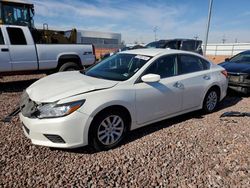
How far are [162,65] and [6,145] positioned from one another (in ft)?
9.58

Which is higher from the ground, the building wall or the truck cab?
the truck cab

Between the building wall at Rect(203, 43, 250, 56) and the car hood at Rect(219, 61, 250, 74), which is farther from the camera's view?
the building wall at Rect(203, 43, 250, 56)

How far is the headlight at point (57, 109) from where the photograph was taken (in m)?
3.10

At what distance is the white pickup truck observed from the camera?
6879mm

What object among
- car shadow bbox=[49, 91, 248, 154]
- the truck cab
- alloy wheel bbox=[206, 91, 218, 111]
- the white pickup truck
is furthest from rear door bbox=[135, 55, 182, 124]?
the truck cab

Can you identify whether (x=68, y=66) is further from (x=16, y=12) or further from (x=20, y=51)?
(x=16, y=12)

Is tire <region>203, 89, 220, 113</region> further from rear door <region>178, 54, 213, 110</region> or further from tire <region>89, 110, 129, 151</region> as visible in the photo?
tire <region>89, 110, 129, 151</region>

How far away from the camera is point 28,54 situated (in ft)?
23.6

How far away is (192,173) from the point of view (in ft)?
Result: 9.77

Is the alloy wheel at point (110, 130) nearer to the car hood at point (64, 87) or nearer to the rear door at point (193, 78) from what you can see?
the car hood at point (64, 87)

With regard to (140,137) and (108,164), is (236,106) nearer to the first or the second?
(140,137)

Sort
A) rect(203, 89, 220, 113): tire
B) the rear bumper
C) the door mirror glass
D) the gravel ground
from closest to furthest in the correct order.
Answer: the gravel ground < the door mirror glass < rect(203, 89, 220, 113): tire < the rear bumper

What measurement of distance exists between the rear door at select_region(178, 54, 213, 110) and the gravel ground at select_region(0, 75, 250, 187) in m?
0.59

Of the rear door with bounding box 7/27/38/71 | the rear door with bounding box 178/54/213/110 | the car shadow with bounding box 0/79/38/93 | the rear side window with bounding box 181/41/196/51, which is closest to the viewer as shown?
the rear door with bounding box 178/54/213/110
